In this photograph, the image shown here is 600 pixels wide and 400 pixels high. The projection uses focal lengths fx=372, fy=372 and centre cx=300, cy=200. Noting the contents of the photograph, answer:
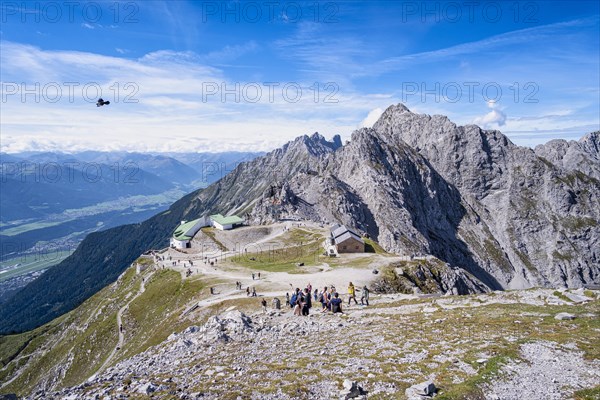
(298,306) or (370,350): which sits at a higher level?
(370,350)

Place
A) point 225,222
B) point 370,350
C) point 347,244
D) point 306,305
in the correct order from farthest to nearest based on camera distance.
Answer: point 225,222
point 347,244
point 306,305
point 370,350

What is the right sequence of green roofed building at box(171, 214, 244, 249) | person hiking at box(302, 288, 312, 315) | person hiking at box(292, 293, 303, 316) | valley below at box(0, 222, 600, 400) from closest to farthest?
valley below at box(0, 222, 600, 400) < person hiking at box(302, 288, 312, 315) < person hiking at box(292, 293, 303, 316) < green roofed building at box(171, 214, 244, 249)

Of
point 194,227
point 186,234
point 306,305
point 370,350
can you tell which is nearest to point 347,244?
point 306,305

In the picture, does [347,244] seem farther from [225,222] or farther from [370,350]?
[370,350]

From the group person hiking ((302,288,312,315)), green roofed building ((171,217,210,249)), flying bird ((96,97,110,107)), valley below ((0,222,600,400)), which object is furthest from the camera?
green roofed building ((171,217,210,249))

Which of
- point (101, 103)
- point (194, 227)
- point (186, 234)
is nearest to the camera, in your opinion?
point (101, 103)

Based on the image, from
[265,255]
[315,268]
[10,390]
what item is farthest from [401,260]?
[10,390]

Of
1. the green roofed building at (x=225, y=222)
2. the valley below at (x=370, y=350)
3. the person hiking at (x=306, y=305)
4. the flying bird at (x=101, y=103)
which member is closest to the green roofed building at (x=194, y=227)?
the green roofed building at (x=225, y=222)

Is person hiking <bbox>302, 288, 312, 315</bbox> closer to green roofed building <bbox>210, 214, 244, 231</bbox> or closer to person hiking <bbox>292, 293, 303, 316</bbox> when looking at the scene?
person hiking <bbox>292, 293, 303, 316</bbox>

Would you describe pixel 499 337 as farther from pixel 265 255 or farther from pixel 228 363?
pixel 265 255

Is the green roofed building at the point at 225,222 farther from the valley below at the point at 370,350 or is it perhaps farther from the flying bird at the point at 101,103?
the flying bird at the point at 101,103

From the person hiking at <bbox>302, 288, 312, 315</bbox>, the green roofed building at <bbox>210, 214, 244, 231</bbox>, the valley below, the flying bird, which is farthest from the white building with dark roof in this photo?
the flying bird
